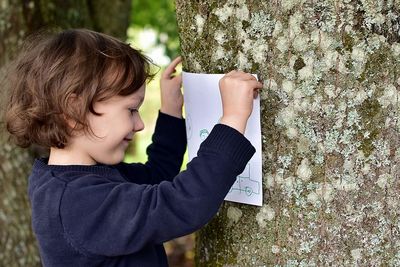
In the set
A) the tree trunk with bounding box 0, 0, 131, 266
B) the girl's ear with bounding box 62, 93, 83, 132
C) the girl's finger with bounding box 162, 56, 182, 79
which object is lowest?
the tree trunk with bounding box 0, 0, 131, 266

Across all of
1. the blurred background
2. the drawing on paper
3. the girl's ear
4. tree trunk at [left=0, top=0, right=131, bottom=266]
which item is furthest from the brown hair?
the blurred background

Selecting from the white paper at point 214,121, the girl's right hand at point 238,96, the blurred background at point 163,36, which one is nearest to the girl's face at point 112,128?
the white paper at point 214,121

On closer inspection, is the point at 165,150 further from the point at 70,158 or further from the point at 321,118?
the point at 321,118

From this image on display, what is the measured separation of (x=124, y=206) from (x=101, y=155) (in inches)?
9.3

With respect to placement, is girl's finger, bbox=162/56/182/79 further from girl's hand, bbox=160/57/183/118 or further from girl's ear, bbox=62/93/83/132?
girl's ear, bbox=62/93/83/132

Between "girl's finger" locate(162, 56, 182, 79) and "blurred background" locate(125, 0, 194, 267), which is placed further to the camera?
"blurred background" locate(125, 0, 194, 267)

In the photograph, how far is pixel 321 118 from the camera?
5.61ft

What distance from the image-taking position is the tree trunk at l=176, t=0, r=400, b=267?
1661mm

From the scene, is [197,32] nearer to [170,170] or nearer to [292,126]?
[292,126]

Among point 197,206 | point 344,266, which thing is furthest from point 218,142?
point 344,266

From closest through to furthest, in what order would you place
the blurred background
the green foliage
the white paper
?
1. the white paper
2. the blurred background
3. the green foliage

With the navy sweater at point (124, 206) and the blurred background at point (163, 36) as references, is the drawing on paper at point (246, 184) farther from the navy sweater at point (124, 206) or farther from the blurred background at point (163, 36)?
the blurred background at point (163, 36)

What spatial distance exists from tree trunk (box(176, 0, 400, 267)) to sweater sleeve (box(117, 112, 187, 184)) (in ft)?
1.58

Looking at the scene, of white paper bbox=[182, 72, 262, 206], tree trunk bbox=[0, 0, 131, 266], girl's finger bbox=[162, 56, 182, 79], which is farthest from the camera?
tree trunk bbox=[0, 0, 131, 266]
